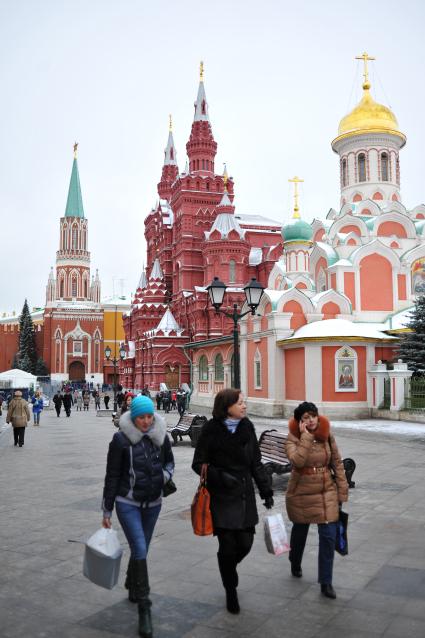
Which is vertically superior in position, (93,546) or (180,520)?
(93,546)

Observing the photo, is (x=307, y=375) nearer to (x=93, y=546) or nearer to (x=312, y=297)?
(x=312, y=297)

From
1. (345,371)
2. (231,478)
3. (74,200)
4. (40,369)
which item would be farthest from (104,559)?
(74,200)

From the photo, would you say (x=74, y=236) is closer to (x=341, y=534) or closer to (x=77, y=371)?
(x=77, y=371)

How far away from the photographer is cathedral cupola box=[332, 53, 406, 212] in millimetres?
32750

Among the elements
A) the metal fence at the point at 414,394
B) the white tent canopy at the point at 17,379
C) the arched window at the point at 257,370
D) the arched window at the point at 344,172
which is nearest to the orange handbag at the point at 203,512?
the metal fence at the point at 414,394

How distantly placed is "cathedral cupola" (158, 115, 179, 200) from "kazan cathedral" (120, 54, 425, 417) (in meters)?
10.2

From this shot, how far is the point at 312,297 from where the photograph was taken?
27312mm

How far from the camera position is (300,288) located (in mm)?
29422

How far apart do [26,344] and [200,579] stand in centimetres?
8117

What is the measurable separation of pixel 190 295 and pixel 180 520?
39.6m

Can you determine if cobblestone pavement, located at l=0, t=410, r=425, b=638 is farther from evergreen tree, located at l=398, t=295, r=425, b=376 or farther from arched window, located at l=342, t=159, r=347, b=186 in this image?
arched window, located at l=342, t=159, r=347, b=186

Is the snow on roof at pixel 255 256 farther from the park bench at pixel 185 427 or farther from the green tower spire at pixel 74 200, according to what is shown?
the green tower spire at pixel 74 200

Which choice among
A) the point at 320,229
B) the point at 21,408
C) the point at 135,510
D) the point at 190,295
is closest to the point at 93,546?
the point at 135,510

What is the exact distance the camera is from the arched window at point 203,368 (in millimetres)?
34594
